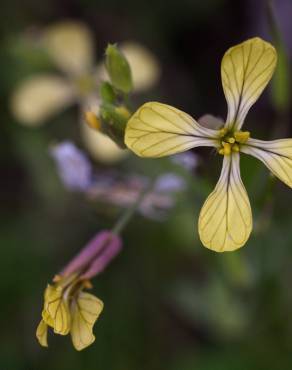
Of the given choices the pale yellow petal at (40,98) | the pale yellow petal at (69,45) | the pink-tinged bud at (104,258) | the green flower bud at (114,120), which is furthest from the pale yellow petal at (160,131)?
the pale yellow petal at (69,45)

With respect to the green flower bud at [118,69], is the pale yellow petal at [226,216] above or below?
below

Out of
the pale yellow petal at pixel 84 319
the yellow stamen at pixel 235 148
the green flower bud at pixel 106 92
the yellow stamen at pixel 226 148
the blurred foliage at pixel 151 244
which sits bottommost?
the blurred foliage at pixel 151 244

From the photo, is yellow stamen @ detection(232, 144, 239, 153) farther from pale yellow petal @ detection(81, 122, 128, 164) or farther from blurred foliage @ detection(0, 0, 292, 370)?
pale yellow petal @ detection(81, 122, 128, 164)

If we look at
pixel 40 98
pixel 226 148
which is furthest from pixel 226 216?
pixel 40 98

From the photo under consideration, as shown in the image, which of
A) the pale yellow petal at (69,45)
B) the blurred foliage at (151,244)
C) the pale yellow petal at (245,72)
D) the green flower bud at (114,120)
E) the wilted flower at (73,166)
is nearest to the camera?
the pale yellow petal at (245,72)

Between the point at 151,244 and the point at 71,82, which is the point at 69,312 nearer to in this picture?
the point at 151,244

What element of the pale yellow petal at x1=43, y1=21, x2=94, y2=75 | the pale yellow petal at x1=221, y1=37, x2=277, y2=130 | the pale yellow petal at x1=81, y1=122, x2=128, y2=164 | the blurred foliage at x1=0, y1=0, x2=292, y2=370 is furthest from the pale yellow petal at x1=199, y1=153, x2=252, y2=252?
the pale yellow petal at x1=43, y1=21, x2=94, y2=75

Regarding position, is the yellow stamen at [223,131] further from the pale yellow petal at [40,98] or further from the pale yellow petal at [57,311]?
the pale yellow petal at [40,98]
